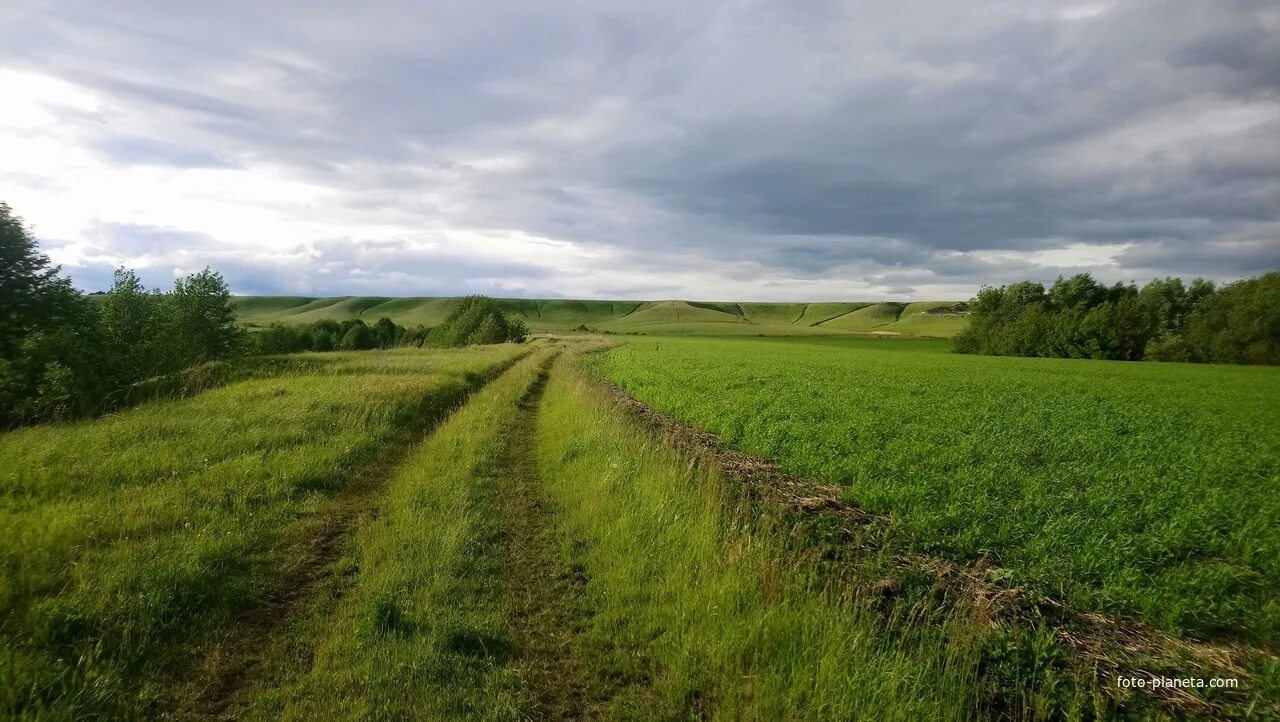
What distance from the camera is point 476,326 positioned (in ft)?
256

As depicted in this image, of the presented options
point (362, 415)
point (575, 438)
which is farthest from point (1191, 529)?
point (362, 415)

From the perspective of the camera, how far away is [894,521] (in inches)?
310

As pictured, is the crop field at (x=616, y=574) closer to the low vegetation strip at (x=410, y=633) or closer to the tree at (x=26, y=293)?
the low vegetation strip at (x=410, y=633)

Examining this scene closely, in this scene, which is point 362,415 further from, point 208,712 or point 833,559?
point 833,559

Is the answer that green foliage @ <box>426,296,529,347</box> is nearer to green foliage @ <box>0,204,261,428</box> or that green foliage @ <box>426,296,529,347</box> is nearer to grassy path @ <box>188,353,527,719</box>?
green foliage @ <box>0,204,261,428</box>

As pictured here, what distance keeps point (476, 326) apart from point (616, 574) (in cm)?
7612

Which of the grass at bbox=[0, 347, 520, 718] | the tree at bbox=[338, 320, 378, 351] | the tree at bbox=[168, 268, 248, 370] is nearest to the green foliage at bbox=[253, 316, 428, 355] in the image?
the tree at bbox=[338, 320, 378, 351]

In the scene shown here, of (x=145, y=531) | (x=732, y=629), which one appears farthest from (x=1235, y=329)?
(x=145, y=531)

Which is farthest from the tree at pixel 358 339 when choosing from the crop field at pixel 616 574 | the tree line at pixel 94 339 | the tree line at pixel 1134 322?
the tree line at pixel 1134 322

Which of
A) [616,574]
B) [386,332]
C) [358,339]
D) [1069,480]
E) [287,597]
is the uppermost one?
[1069,480]

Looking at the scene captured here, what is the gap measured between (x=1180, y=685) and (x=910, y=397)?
57.2ft

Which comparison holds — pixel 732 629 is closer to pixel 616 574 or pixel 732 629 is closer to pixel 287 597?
pixel 616 574

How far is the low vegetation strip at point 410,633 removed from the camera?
13.4 feet

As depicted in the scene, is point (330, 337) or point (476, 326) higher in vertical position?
point (476, 326)
